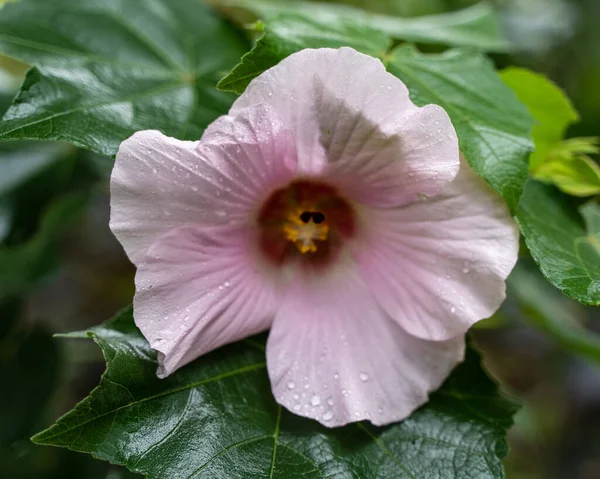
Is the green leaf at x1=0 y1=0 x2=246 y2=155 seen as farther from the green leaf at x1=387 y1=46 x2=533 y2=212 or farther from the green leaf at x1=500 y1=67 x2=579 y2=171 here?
the green leaf at x1=500 y1=67 x2=579 y2=171

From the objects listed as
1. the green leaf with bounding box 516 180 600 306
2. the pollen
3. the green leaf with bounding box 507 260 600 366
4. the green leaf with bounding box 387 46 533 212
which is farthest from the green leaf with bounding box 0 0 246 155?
the green leaf with bounding box 507 260 600 366

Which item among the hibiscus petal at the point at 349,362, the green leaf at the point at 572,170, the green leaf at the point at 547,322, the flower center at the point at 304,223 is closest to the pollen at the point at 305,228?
the flower center at the point at 304,223

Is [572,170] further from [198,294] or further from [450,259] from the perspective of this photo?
[198,294]

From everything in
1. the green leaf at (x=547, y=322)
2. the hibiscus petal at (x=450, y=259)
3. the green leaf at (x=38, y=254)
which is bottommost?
the green leaf at (x=38, y=254)

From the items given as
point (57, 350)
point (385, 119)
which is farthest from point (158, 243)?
point (57, 350)

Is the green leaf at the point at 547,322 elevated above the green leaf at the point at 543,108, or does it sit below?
below

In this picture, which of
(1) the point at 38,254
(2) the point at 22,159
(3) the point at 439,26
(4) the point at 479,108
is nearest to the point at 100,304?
(1) the point at 38,254

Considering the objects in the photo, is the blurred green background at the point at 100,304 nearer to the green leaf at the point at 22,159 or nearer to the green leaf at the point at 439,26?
the green leaf at the point at 22,159

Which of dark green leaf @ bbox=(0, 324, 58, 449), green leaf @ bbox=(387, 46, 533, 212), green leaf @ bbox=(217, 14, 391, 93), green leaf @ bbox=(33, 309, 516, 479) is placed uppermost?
green leaf @ bbox=(217, 14, 391, 93)
